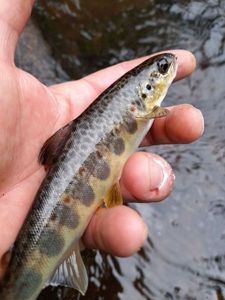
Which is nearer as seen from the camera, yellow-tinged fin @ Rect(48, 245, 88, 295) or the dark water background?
yellow-tinged fin @ Rect(48, 245, 88, 295)

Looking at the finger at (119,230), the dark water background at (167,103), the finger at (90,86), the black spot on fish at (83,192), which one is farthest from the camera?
the dark water background at (167,103)

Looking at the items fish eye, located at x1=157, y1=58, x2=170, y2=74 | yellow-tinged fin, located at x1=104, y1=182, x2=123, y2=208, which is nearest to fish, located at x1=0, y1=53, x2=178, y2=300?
yellow-tinged fin, located at x1=104, y1=182, x2=123, y2=208

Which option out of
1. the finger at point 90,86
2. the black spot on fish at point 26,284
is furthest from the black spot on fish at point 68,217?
the finger at point 90,86

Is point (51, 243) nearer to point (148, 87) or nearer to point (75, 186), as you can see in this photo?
point (75, 186)

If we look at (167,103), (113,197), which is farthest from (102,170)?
(167,103)

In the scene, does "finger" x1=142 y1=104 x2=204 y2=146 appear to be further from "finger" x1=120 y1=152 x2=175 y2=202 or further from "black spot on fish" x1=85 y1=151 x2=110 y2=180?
"black spot on fish" x1=85 y1=151 x2=110 y2=180

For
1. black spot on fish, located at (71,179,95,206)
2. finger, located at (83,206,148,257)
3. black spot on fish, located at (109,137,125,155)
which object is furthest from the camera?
black spot on fish, located at (109,137,125,155)

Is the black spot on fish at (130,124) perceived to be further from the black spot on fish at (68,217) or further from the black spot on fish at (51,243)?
the black spot on fish at (51,243)
